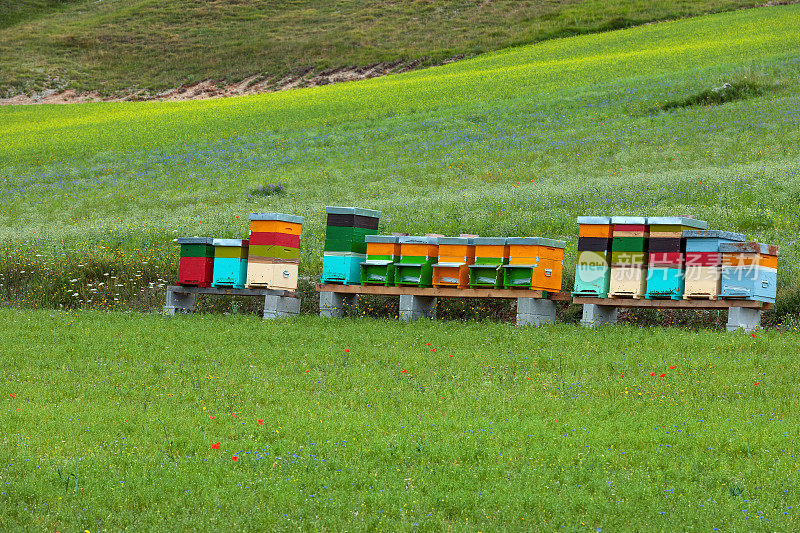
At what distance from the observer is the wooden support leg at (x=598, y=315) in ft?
43.7

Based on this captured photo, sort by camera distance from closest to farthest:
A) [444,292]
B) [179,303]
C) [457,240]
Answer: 1. [457,240]
2. [444,292]
3. [179,303]

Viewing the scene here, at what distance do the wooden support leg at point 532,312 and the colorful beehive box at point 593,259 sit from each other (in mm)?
634

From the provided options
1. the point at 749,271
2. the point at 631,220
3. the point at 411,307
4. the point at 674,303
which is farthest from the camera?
the point at 411,307

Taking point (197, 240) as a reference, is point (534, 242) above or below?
above

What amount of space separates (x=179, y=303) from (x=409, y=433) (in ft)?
32.8

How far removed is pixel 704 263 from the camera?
1255 cm

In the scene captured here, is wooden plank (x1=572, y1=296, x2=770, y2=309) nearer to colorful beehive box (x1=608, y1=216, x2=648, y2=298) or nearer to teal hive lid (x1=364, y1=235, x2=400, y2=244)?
colorful beehive box (x1=608, y1=216, x2=648, y2=298)

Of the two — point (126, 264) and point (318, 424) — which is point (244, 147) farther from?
point (318, 424)

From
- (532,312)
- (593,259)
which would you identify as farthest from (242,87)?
(593,259)

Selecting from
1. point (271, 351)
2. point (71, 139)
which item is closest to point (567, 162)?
point (271, 351)

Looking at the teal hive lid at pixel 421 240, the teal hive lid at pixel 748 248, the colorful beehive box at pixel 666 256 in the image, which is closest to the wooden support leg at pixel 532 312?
the colorful beehive box at pixel 666 256

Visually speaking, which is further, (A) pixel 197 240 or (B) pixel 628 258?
(A) pixel 197 240

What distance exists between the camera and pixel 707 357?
10469 millimetres

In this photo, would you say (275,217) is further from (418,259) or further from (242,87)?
(242,87)
